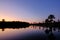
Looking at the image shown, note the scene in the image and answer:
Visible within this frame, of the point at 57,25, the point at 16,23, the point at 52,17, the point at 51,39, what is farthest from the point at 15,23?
the point at 51,39

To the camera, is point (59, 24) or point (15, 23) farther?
point (15, 23)

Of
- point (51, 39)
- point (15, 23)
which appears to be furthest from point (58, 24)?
point (51, 39)

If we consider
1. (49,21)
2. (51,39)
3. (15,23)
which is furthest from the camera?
(15,23)

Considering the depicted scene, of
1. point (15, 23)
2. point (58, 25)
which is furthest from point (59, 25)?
point (15, 23)

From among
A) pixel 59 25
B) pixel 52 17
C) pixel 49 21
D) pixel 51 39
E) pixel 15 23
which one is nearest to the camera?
pixel 51 39

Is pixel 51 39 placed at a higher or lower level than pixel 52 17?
lower

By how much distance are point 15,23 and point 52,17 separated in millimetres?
83354

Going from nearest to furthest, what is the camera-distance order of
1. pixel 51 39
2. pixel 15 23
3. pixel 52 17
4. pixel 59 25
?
pixel 51 39
pixel 52 17
pixel 59 25
pixel 15 23

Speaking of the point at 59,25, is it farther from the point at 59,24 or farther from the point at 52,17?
the point at 52,17

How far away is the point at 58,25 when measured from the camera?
109688 mm

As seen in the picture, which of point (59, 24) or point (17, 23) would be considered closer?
point (59, 24)

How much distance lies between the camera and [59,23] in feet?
368

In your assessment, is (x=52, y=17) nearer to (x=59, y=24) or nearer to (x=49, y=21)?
(x=49, y=21)

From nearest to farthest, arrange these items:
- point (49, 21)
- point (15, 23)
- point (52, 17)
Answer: point (49, 21), point (52, 17), point (15, 23)
